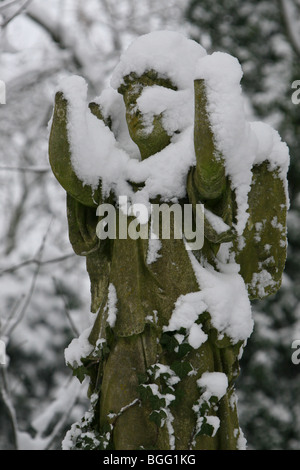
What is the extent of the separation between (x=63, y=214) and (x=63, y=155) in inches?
232

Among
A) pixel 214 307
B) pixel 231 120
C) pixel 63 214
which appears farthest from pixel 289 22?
pixel 214 307

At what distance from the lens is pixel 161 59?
2.45 m

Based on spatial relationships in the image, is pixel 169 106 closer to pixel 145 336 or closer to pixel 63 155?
pixel 63 155

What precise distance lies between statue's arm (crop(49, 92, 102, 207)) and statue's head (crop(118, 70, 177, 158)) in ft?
0.88

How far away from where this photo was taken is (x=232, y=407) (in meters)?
2.43

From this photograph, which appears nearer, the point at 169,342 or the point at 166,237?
the point at 169,342

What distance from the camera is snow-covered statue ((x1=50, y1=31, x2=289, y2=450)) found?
2225 mm

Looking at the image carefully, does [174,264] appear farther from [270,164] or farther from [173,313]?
[270,164]

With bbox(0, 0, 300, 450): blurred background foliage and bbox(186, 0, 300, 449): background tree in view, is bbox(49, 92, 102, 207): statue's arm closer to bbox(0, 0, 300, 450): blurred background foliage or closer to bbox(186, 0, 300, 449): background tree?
bbox(0, 0, 300, 450): blurred background foliage

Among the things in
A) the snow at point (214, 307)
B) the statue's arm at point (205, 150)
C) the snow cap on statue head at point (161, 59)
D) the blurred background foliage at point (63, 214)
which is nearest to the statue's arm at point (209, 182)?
the statue's arm at point (205, 150)

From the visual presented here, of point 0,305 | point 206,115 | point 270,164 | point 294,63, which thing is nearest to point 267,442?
point 0,305

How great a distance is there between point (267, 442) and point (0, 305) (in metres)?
3.00

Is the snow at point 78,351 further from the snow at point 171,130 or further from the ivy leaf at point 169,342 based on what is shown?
the snow at point 171,130

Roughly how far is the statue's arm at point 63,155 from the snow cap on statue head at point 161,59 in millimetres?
321
